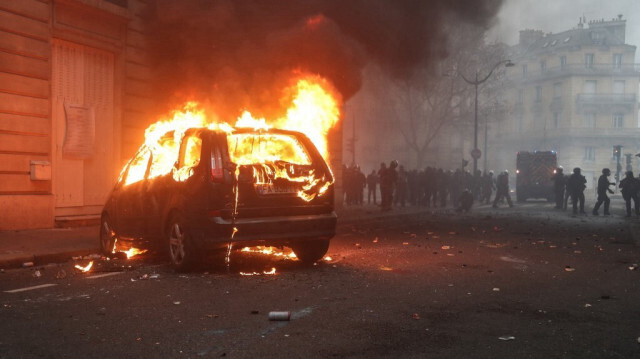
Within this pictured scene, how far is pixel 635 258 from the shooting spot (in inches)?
→ 347

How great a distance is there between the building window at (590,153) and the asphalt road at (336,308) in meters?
64.9

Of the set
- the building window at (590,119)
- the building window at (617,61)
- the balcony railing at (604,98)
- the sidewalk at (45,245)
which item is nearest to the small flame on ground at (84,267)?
the sidewalk at (45,245)

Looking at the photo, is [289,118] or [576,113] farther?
[576,113]

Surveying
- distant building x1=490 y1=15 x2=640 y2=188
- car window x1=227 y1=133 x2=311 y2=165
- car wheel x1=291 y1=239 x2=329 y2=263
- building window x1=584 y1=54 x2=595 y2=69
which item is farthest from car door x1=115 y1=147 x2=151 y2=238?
building window x1=584 y1=54 x2=595 y2=69

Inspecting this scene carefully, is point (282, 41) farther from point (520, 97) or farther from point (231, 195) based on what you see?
point (520, 97)

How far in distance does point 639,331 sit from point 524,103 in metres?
75.4

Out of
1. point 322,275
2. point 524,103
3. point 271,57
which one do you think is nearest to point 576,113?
point 524,103

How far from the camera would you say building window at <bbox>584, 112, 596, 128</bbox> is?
226 feet

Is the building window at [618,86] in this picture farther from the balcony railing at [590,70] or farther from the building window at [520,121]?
the building window at [520,121]

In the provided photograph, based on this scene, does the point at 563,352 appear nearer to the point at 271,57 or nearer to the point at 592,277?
the point at 592,277

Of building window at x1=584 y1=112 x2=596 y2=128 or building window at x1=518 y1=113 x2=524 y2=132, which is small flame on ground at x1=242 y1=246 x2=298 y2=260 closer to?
building window at x1=584 y1=112 x2=596 y2=128

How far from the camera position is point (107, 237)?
28.1 ft

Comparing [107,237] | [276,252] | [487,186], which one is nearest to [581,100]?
[487,186]

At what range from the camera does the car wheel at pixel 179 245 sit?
261 inches
